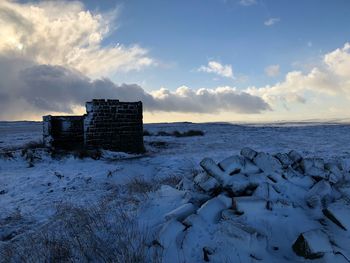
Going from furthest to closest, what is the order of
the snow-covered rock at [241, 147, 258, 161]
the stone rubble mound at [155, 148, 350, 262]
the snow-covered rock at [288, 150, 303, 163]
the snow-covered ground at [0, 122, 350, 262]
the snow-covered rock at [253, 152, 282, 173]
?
the snow-covered rock at [288, 150, 303, 163] < the snow-covered rock at [241, 147, 258, 161] < the snow-covered rock at [253, 152, 282, 173] < the snow-covered ground at [0, 122, 350, 262] < the stone rubble mound at [155, 148, 350, 262]

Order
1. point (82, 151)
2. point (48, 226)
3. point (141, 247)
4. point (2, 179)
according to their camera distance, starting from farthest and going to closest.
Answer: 1. point (82, 151)
2. point (2, 179)
3. point (48, 226)
4. point (141, 247)

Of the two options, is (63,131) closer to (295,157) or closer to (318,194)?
(295,157)

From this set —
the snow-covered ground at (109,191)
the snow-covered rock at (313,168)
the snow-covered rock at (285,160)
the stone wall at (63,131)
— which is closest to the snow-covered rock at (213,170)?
the snow-covered ground at (109,191)

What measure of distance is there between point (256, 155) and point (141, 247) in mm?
2776

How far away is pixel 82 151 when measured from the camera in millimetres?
13320

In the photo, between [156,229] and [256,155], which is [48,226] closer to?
[156,229]

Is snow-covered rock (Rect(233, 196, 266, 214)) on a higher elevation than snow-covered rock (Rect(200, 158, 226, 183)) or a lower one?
lower

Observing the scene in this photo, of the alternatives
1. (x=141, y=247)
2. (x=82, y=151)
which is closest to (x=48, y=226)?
(x=141, y=247)

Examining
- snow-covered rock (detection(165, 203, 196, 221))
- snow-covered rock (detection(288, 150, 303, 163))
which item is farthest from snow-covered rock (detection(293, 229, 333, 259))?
snow-covered rock (detection(288, 150, 303, 163))

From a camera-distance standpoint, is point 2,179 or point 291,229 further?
point 2,179

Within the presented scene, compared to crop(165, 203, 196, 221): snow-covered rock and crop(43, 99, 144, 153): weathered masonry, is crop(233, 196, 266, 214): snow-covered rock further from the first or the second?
crop(43, 99, 144, 153): weathered masonry

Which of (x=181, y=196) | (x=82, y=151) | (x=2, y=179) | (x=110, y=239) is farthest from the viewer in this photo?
(x=82, y=151)

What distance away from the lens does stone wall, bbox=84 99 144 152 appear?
14.6m

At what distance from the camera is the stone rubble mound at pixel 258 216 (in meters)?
3.78
